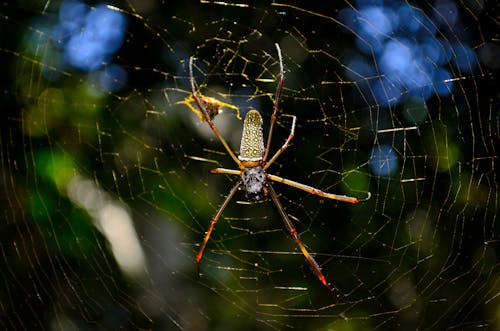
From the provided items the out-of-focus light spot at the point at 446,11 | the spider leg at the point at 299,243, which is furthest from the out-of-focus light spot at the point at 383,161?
→ the spider leg at the point at 299,243

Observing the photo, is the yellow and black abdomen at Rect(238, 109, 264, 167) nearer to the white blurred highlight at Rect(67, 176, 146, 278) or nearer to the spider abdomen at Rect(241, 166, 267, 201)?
the spider abdomen at Rect(241, 166, 267, 201)

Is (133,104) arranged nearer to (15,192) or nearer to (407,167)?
(15,192)

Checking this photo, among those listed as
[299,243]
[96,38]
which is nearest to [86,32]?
[96,38]

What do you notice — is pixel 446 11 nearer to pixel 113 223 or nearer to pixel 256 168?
pixel 256 168

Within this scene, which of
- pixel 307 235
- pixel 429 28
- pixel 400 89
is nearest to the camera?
pixel 400 89

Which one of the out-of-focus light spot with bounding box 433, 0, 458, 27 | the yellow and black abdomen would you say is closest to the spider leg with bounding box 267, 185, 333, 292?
the yellow and black abdomen

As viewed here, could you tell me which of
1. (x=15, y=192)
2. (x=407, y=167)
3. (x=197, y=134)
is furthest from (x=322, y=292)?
(x=15, y=192)
